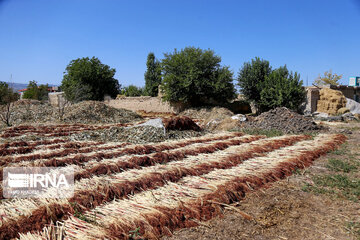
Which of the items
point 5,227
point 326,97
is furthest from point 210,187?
point 326,97

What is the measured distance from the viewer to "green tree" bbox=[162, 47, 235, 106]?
18.1 metres

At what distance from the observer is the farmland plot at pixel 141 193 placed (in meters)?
2.23

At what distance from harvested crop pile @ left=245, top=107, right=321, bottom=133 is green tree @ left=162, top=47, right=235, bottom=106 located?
7.08 metres

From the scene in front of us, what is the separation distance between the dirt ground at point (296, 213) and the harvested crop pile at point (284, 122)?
580 cm

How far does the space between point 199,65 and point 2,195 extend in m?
16.5

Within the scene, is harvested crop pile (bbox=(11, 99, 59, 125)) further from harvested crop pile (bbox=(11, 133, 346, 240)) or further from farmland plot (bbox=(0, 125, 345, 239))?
harvested crop pile (bbox=(11, 133, 346, 240))

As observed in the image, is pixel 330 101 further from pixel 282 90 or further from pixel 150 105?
pixel 150 105

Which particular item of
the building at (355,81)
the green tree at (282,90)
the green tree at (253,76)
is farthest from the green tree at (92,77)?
the building at (355,81)

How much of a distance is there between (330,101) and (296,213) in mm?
15328

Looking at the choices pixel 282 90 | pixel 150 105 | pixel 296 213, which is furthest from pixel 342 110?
pixel 296 213

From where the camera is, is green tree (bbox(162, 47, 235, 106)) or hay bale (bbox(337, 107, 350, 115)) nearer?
hay bale (bbox(337, 107, 350, 115))

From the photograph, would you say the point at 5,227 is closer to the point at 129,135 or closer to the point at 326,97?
the point at 129,135

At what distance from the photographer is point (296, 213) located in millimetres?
2613

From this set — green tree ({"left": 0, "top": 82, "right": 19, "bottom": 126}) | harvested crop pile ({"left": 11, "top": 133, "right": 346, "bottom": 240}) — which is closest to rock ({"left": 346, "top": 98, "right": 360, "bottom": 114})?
harvested crop pile ({"left": 11, "top": 133, "right": 346, "bottom": 240})
